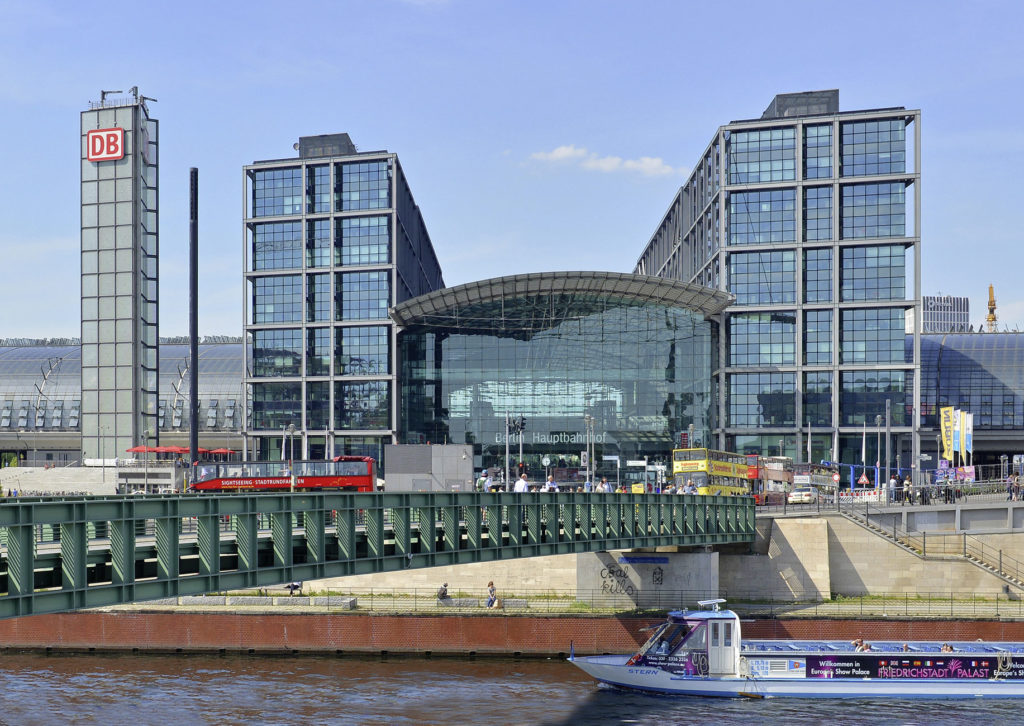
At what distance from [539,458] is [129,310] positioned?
45489 millimetres

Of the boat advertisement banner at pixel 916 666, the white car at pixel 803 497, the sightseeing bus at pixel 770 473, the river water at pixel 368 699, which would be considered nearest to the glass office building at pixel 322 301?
the sightseeing bus at pixel 770 473

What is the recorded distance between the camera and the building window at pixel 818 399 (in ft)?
369

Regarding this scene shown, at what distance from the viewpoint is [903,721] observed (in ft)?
145

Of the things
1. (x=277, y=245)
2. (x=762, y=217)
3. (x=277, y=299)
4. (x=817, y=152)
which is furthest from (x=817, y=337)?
(x=277, y=245)

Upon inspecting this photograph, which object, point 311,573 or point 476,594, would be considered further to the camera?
point 476,594

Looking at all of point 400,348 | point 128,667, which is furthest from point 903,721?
point 400,348

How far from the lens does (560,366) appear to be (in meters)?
116

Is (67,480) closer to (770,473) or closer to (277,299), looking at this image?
(277,299)

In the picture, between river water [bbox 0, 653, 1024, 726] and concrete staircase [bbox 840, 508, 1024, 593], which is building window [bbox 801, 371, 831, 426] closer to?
concrete staircase [bbox 840, 508, 1024, 593]

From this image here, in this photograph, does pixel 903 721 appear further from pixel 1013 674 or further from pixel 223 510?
pixel 223 510

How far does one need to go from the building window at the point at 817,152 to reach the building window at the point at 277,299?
5638cm

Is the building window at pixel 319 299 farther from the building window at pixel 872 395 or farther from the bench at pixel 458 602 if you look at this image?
the bench at pixel 458 602

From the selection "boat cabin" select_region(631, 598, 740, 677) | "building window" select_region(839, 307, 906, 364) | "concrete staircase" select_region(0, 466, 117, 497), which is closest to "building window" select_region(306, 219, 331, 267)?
"concrete staircase" select_region(0, 466, 117, 497)

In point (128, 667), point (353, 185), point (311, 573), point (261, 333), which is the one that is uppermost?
point (353, 185)
